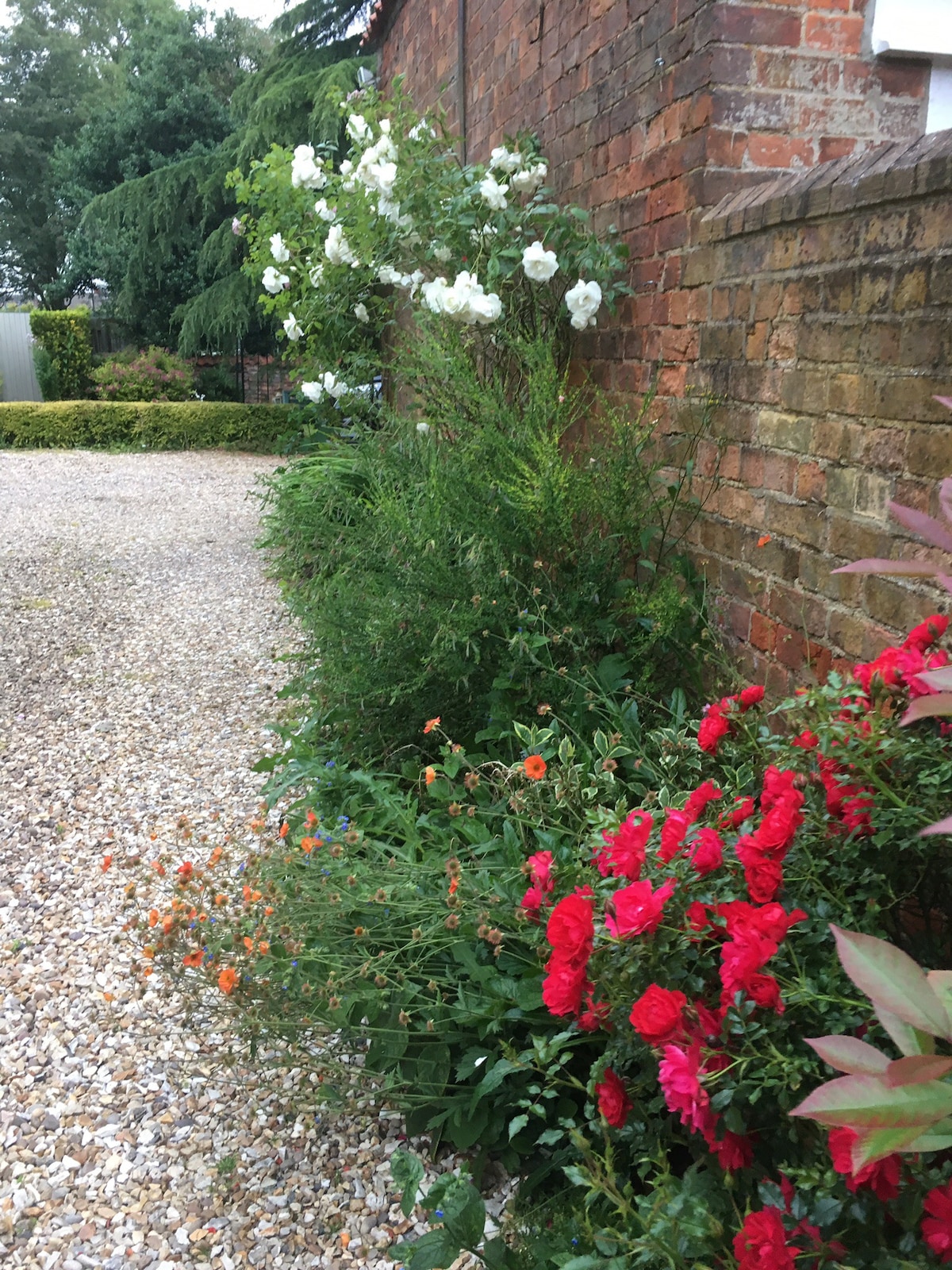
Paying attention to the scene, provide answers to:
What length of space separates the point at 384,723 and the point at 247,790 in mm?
710

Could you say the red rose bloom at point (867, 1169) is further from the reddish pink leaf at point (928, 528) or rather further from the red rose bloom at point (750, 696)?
the red rose bloom at point (750, 696)

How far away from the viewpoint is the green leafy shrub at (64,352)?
15.2 meters

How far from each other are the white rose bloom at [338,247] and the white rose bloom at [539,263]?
1.40 metres

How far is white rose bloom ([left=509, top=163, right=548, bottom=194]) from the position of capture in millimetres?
3707

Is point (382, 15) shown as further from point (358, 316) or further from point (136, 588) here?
point (136, 588)

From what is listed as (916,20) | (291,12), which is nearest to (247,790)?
(916,20)

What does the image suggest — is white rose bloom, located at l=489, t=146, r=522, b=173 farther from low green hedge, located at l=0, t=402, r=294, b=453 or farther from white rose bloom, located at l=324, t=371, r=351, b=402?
low green hedge, located at l=0, t=402, r=294, b=453

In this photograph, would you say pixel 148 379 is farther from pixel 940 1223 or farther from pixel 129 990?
pixel 940 1223

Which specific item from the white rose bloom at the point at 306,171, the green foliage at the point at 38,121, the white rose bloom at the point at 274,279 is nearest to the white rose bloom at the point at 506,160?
the white rose bloom at the point at 306,171

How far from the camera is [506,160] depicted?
376 centimetres

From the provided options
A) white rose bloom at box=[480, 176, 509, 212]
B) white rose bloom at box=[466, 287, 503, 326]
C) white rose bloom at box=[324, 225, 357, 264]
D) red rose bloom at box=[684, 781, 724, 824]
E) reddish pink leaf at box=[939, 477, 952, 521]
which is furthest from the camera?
white rose bloom at box=[324, 225, 357, 264]

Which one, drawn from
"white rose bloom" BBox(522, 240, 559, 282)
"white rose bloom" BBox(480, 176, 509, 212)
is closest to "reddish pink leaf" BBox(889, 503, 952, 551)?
"white rose bloom" BBox(522, 240, 559, 282)

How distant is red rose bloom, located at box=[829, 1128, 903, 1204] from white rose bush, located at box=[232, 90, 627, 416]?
7.84 feet

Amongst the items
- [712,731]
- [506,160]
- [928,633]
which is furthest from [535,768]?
[506,160]
